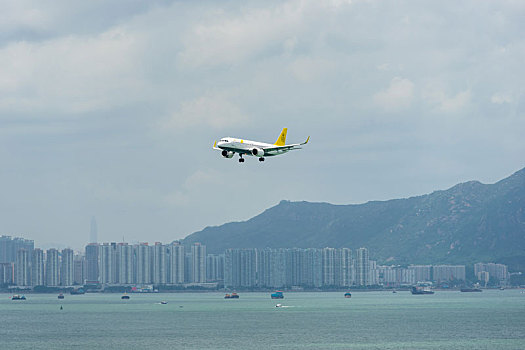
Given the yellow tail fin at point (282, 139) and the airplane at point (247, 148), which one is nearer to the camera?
the airplane at point (247, 148)

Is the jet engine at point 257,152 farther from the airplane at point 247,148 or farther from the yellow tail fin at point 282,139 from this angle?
the yellow tail fin at point 282,139

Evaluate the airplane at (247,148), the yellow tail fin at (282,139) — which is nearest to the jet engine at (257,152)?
the airplane at (247,148)

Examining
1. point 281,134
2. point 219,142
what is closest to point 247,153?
point 219,142

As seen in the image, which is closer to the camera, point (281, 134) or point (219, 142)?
point (219, 142)

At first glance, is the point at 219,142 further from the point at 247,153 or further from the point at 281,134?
the point at 281,134

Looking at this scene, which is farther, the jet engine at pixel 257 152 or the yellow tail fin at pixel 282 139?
the yellow tail fin at pixel 282 139

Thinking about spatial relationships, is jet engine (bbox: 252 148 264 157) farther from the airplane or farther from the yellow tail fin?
the yellow tail fin

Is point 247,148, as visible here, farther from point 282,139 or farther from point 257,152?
point 282,139

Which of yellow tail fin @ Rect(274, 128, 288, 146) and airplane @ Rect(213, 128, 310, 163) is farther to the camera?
yellow tail fin @ Rect(274, 128, 288, 146)


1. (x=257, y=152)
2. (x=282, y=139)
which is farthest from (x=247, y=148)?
(x=282, y=139)

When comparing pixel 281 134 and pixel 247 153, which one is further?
pixel 281 134

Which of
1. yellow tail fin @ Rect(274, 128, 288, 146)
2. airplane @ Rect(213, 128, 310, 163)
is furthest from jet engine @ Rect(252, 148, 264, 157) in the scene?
yellow tail fin @ Rect(274, 128, 288, 146)
